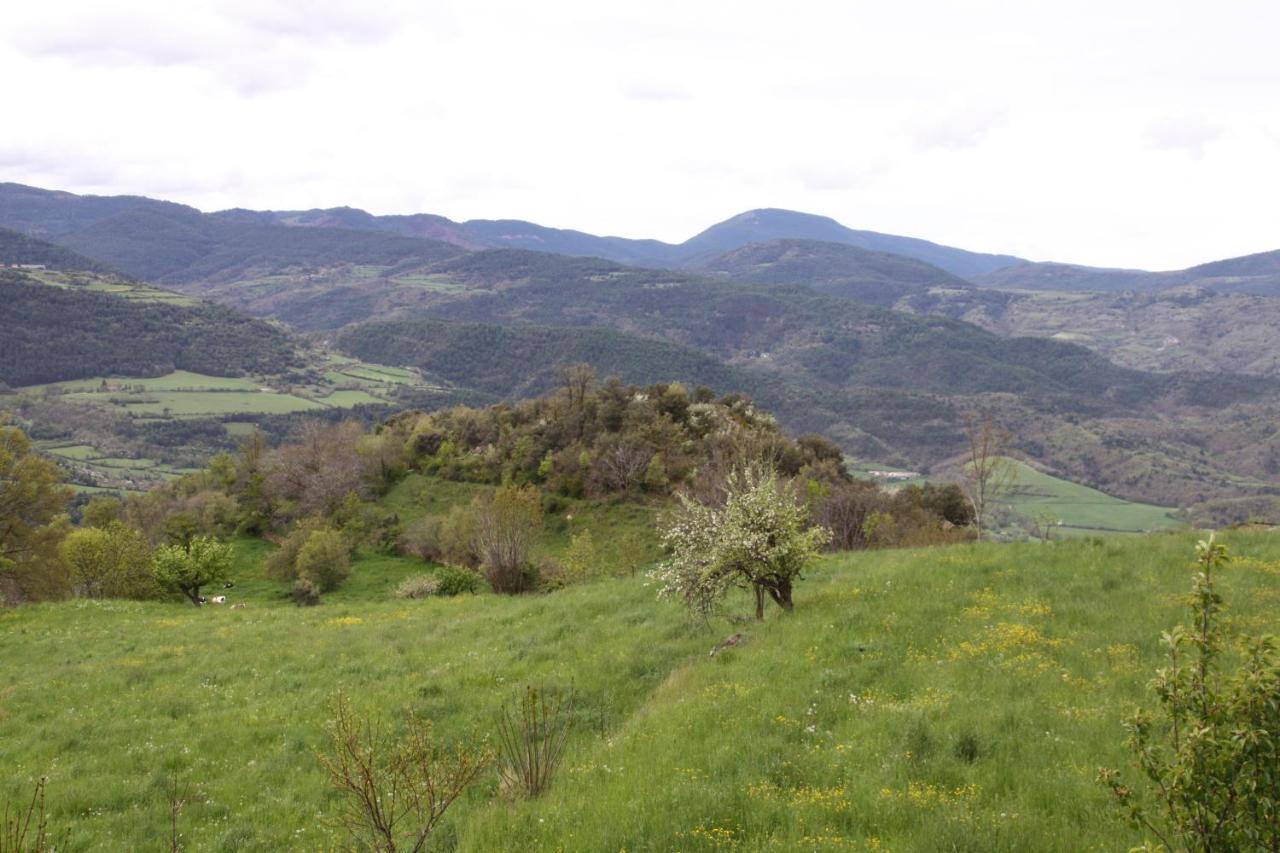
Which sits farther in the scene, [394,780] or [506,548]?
[506,548]

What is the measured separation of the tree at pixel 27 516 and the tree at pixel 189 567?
4833 mm

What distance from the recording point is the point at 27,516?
117 ft

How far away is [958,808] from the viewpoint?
8203 millimetres

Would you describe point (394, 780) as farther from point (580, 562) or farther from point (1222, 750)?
point (580, 562)

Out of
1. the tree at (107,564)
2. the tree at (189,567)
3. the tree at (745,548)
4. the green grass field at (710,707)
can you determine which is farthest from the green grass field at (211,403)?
the tree at (745,548)

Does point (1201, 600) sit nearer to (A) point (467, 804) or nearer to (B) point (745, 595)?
(A) point (467, 804)

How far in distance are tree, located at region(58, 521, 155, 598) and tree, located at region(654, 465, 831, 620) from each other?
123ft

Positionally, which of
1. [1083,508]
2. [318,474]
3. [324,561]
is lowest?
[1083,508]

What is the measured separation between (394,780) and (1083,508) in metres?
135

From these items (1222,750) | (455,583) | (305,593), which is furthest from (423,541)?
(1222,750)

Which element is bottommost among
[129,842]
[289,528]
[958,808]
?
[289,528]

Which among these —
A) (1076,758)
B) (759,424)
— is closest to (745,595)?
(1076,758)

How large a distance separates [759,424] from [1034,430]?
534ft

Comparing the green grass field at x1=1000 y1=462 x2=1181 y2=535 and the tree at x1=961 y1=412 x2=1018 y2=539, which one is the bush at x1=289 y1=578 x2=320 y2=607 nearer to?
the tree at x1=961 y1=412 x2=1018 y2=539
